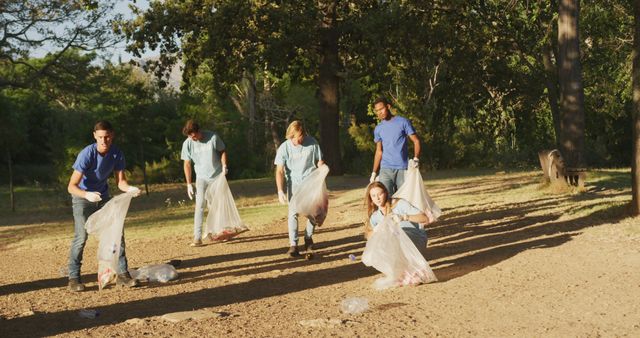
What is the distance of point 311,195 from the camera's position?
1148cm

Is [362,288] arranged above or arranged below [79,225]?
below

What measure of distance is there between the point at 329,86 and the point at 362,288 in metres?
24.8

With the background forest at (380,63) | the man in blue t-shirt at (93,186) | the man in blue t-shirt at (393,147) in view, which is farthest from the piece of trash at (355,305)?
the background forest at (380,63)

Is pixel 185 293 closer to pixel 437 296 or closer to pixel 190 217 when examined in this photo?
→ pixel 437 296

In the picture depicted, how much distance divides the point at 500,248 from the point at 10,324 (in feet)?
19.6

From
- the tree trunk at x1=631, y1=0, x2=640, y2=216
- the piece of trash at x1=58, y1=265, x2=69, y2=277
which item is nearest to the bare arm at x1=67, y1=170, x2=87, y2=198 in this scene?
the piece of trash at x1=58, y1=265, x2=69, y2=277

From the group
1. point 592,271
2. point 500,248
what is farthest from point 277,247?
point 592,271

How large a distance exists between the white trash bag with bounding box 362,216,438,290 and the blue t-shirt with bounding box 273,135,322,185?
2846 millimetres

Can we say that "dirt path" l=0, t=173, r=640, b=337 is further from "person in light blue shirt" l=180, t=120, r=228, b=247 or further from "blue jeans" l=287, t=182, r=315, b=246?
A: "person in light blue shirt" l=180, t=120, r=228, b=247

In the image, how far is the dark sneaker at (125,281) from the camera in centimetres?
968

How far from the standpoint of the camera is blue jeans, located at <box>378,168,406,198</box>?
11.3 metres

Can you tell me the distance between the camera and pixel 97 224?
941cm

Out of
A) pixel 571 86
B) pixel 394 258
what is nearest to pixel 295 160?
pixel 394 258

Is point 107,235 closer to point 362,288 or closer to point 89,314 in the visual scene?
point 89,314
